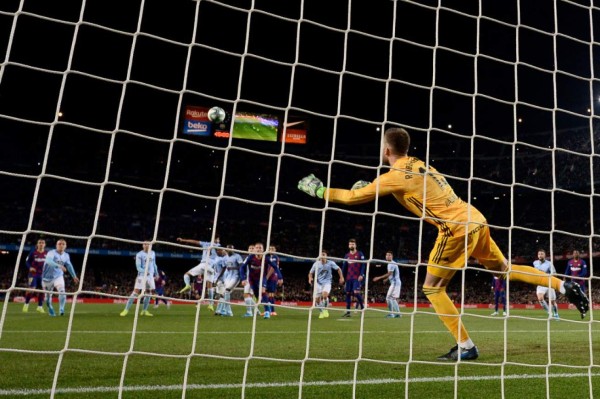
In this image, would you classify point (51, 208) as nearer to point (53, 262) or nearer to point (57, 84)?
point (57, 84)

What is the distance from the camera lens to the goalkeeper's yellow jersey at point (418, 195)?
14.4 ft

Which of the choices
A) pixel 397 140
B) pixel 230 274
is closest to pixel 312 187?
pixel 397 140

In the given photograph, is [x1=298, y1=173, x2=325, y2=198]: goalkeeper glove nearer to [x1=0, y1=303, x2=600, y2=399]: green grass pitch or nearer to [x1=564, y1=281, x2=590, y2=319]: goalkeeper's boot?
[x1=0, y1=303, x2=600, y2=399]: green grass pitch

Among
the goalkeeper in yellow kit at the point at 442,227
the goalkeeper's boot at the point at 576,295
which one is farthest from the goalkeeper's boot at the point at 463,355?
the goalkeeper's boot at the point at 576,295

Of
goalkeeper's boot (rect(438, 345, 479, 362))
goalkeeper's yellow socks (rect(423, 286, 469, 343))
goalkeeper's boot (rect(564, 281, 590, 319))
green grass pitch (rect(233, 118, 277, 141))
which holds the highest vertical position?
green grass pitch (rect(233, 118, 277, 141))

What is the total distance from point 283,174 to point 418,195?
22666mm

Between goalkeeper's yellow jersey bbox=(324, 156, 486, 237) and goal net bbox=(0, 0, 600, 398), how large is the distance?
247mm

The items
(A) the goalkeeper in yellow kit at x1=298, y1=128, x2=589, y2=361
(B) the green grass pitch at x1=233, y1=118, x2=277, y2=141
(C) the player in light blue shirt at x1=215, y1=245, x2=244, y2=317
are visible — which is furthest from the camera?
(B) the green grass pitch at x1=233, y1=118, x2=277, y2=141

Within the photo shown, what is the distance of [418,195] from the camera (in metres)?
4.80

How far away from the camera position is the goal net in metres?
3.59

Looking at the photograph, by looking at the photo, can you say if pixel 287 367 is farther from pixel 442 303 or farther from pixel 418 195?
pixel 418 195

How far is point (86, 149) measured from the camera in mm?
27406

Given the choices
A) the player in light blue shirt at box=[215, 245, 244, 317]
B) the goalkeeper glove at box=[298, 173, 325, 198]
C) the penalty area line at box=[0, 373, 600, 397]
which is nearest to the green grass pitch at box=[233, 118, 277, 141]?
the player in light blue shirt at box=[215, 245, 244, 317]

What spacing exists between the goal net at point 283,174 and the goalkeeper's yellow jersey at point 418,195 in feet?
0.81
